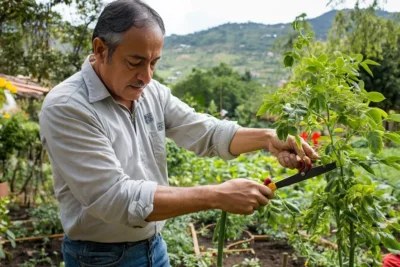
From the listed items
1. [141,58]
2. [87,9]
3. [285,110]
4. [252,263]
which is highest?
[87,9]

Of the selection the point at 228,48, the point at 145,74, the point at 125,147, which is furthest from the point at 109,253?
the point at 228,48

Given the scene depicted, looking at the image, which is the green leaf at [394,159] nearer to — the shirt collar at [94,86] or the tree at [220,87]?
the shirt collar at [94,86]

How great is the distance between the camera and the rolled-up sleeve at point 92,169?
1.45 meters

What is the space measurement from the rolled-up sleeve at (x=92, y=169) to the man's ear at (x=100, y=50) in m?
0.21

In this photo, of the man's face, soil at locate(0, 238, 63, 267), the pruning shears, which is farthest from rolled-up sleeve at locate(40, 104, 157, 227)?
soil at locate(0, 238, 63, 267)

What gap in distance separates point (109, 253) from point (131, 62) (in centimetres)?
70

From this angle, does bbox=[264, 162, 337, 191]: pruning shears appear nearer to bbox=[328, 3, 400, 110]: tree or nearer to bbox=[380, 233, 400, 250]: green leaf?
bbox=[380, 233, 400, 250]: green leaf

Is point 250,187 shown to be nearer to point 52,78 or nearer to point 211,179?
point 211,179

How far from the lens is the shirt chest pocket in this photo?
1.84m

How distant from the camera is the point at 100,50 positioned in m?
1.65

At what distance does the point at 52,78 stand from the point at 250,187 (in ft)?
13.1

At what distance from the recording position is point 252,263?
3.21m

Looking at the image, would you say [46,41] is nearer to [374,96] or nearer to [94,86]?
[94,86]

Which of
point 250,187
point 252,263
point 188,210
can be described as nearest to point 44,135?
point 188,210
